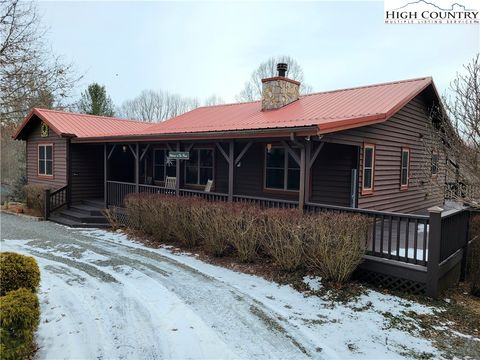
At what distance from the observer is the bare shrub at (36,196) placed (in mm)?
13180

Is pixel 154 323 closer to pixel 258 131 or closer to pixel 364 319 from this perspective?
pixel 364 319

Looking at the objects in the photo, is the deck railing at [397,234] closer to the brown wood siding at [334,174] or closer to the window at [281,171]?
the brown wood siding at [334,174]

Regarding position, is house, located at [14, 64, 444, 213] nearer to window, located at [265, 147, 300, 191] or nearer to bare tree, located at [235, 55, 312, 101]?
window, located at [265, 147, 300, 191]

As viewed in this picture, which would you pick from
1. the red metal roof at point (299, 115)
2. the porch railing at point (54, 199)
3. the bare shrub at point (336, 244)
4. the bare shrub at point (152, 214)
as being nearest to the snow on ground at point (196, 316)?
the bare shrub at point (336, 244)

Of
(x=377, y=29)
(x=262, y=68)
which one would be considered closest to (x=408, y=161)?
(x=377, y=29)

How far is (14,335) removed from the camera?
299cm

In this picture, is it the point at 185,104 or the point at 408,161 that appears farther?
the point at 185,104

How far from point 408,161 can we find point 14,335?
438 inches

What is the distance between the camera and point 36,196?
1358 centimetres

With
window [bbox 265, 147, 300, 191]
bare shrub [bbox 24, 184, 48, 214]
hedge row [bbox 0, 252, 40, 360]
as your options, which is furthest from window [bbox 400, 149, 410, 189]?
bare shrub [bbox 24, 184, 48, 214]

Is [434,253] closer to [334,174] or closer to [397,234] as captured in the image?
[397,234]

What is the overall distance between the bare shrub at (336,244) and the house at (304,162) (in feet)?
1.25

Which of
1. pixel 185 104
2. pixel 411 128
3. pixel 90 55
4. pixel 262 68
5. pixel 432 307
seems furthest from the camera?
pixel 185 104

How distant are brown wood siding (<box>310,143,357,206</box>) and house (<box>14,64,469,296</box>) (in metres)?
0.03
